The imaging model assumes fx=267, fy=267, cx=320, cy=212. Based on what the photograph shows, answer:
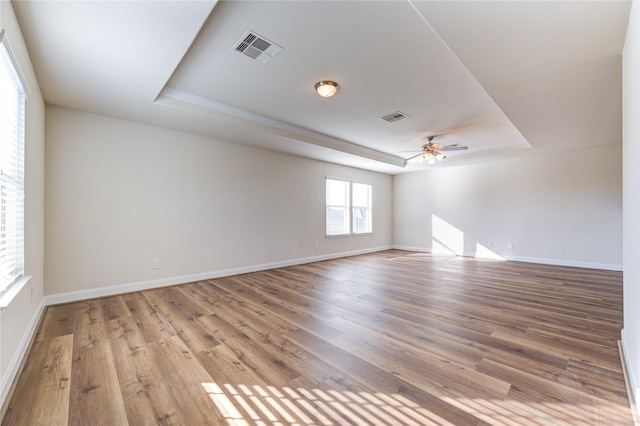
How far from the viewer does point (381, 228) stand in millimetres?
8398

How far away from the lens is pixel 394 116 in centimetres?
404

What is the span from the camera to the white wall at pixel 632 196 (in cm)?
156

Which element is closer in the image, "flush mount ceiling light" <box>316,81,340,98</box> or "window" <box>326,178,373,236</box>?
"flush mount ceiling light" <box>316,81,340,98</box>

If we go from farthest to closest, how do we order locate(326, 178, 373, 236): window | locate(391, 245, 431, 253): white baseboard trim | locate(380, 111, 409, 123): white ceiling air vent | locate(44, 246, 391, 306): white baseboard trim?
locate(391, 245, 431, 253): white baseboard trim
locate(326, 178, 373, 236): window
locate(380, 111, 409, 123): white ceiling air vent
locate(44, 246, 391, 306): white baseboard trim

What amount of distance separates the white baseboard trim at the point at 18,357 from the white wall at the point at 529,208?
7.98 meters

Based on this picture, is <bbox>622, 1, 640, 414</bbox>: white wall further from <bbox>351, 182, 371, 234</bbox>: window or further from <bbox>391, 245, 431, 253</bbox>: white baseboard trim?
<bbox>391, 245, 431, 253</bbox>: white baseboard trim

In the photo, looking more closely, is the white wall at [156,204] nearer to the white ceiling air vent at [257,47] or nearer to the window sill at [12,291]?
the window sill at [12,291]

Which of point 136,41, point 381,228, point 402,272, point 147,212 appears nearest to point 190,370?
point 136,41

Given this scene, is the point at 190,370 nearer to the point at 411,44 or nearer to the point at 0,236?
the point at 0,236

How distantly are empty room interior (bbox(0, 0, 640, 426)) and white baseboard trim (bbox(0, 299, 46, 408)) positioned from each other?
0.09 ft

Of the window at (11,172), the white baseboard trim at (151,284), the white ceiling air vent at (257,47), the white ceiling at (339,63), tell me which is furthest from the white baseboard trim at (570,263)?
the window at (11,172)

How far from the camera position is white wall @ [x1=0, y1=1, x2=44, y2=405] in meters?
1.70

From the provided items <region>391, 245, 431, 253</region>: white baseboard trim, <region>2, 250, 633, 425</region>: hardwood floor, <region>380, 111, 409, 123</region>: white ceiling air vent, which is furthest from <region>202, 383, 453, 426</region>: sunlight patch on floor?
<region>391, 245, 431, 253</region>: white baseboard trim

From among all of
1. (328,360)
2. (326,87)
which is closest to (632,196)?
(328,360)
